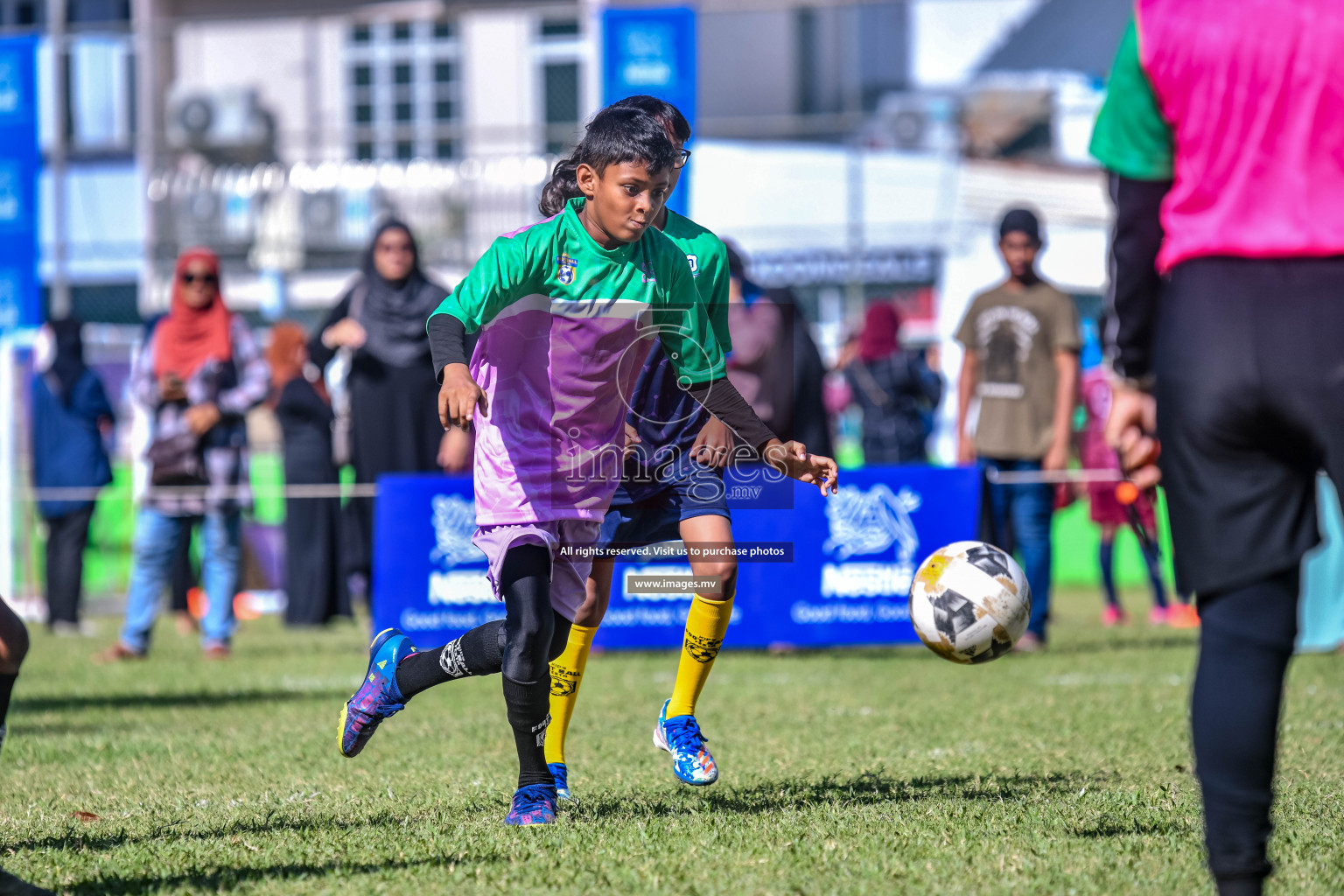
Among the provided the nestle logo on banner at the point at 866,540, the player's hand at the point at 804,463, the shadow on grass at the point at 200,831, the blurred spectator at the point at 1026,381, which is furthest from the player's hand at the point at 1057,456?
the shadow on grass at the point at 200,831

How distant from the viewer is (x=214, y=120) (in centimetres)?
2339

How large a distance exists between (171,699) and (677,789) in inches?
140

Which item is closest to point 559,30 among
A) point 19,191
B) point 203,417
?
point 19,191

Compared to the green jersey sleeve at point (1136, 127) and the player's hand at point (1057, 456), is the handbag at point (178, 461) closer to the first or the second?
the player's hand at point (1057, 456)

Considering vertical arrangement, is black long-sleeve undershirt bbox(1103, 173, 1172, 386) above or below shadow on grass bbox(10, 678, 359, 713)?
above

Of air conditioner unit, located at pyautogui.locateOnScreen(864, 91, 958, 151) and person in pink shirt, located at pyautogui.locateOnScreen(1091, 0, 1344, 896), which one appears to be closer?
person in pink shirt, located at pyautogui.locateOnScreen(1091, 0, 1344, 896)

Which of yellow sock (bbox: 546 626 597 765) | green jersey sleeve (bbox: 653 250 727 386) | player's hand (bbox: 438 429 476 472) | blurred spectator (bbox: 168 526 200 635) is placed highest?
green jersey sleeve (bbox: 653 250 727 386)

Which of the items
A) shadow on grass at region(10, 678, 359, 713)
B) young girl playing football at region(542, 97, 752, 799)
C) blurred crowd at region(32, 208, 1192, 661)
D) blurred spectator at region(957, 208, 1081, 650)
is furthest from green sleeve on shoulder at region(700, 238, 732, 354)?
blurred spectator at region(957, 208, 1081, 650)

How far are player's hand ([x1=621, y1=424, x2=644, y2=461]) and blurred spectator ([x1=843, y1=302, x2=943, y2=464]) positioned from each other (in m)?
6.29

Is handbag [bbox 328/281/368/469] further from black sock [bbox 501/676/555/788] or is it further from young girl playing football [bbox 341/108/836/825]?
black sock [bbox 501/676/555/788]

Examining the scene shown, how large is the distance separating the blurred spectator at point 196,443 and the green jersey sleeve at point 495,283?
5.61 m

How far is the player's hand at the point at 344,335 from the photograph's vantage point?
30.0 feet

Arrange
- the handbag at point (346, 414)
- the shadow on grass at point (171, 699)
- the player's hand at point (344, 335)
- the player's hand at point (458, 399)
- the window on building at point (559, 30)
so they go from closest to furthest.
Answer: the player's hand at point (458, 399), the shadow on grass at point (171, 699), the player's hand at point (344, 335), the handbag at point (346, 414), the window on building at point (559, 30)

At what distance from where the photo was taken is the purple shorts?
4176 mm
